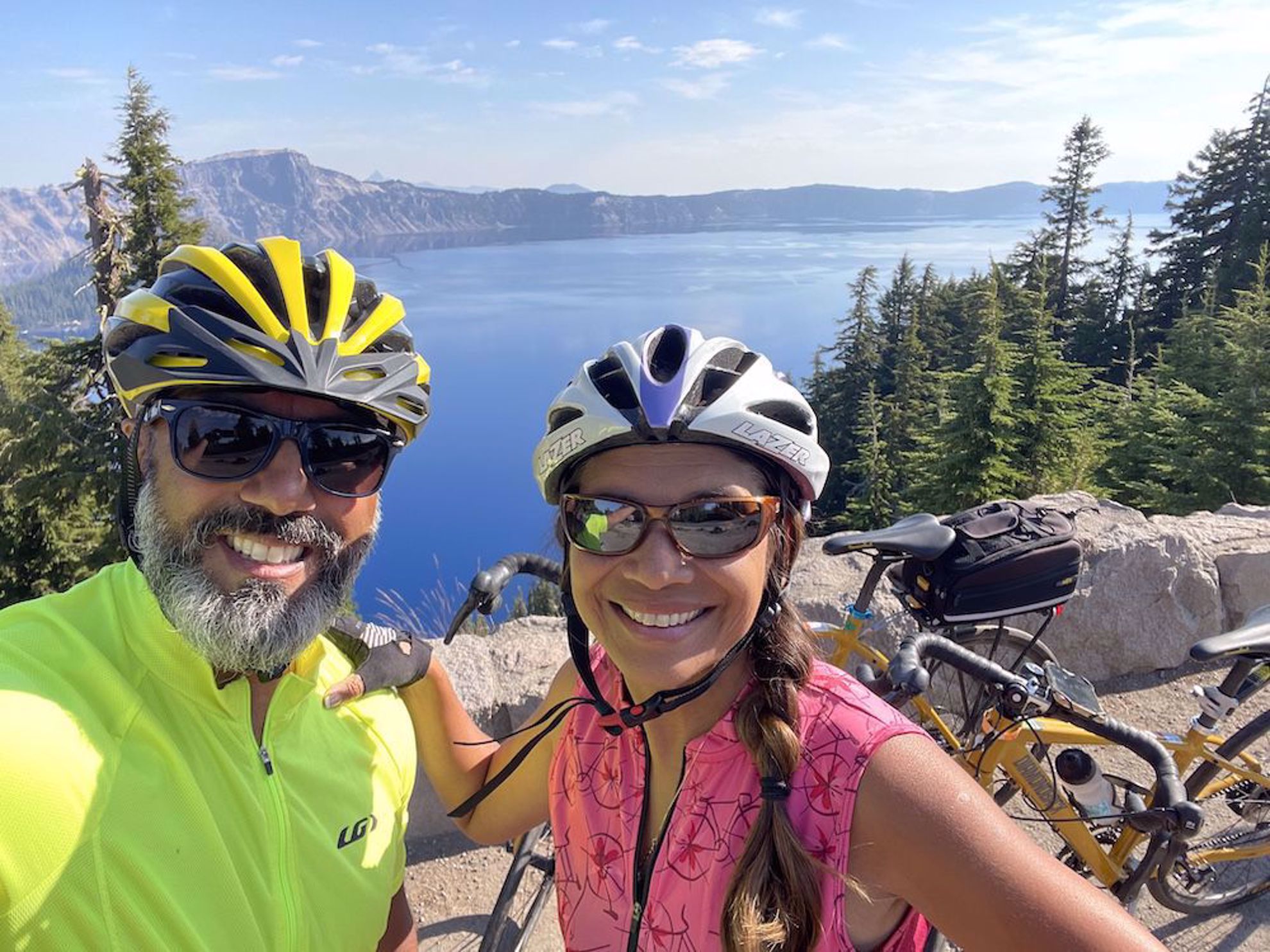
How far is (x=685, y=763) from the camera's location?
1.75 metres

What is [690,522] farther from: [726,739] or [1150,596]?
[1150,596]

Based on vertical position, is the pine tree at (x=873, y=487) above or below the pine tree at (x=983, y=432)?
below

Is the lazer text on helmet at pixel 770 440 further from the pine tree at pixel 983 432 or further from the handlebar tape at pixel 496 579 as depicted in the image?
the pine tree at pixel 983 432

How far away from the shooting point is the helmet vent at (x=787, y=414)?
74.4 inches

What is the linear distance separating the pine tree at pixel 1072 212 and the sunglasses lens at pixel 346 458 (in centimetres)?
5074

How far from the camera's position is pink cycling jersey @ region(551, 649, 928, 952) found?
4.90ft

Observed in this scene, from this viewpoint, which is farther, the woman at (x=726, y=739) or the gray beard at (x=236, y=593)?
the gray beard at (x=236, y=593)

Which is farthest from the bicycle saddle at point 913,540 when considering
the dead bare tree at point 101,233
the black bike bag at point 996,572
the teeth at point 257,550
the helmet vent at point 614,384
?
the dead bare tree at point 101,233

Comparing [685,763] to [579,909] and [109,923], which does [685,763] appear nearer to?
[579,909]

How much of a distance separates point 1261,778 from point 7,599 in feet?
71.8

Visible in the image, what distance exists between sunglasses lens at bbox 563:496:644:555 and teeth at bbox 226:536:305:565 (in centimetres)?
75

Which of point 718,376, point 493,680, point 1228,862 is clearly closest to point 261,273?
point 718,376

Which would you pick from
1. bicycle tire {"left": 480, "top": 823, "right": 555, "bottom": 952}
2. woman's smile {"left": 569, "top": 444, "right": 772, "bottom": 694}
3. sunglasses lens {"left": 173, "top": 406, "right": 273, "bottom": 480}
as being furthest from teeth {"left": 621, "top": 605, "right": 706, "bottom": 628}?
bicycle tire {"left": 480, "top": 823, "right": 555, "bottom": 952}

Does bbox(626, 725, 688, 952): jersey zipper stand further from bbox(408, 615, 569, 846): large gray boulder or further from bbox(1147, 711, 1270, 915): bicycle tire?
bbox(1147, 711, 1270, 915): bicycle tire
